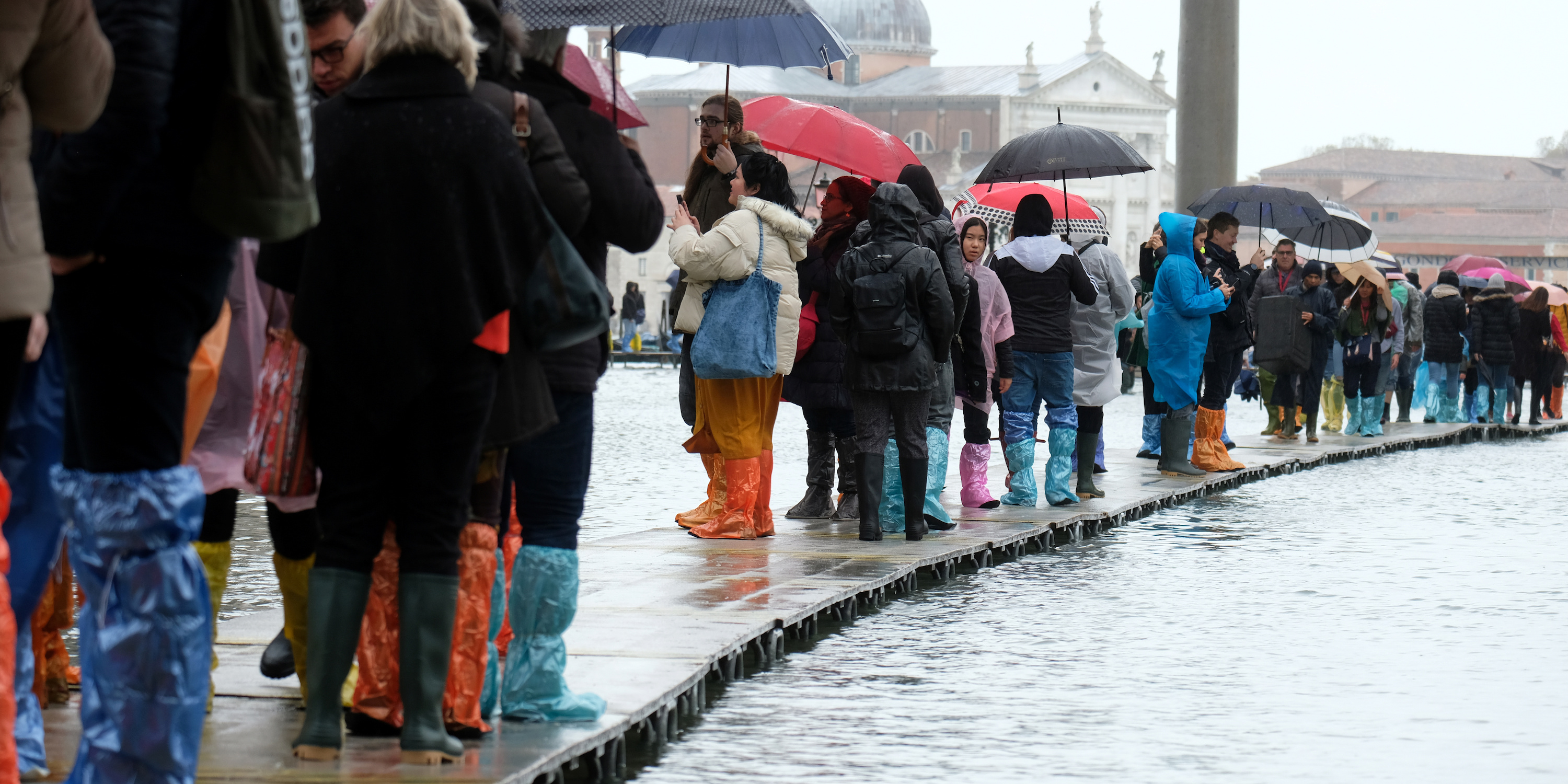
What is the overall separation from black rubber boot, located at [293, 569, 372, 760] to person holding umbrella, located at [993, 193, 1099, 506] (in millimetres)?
6999

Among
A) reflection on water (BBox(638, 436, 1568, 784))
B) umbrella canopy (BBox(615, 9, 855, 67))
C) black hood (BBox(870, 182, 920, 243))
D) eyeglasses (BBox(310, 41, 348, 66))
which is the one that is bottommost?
reflection on water (BBox(638, 436, 1568, 784))

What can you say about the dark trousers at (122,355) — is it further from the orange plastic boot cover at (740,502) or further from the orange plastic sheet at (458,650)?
the orange plastic boot cover at (740,502)

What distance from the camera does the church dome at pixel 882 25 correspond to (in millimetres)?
109375

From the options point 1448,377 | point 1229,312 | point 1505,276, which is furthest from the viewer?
point 1505,276

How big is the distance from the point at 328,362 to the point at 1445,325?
62.6ft

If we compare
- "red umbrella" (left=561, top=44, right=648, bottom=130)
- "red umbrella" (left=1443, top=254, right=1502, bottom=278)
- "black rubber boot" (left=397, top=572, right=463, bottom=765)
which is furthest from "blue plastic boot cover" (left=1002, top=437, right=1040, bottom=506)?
"red umbrella" (left=1443, top=254, right=1502, bottom=278)

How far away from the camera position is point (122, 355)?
11.3ft

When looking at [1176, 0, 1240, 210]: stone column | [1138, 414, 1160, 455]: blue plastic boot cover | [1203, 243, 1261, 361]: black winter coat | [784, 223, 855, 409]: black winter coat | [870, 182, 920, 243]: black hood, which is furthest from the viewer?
[1176, 0, 1240, 210]: stone column

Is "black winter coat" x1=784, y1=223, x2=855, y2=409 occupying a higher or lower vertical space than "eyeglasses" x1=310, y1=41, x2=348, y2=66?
lower

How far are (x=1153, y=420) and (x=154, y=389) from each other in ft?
40.1

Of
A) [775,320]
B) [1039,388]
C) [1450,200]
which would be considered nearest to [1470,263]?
[1039,388]

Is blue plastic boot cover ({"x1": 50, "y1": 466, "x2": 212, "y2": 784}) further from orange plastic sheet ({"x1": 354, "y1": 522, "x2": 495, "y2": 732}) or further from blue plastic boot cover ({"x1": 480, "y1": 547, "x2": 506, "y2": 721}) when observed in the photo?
blue plastic boot cover ({"x1": 480, "y1": 547, "x2": 506, "y2": 721})

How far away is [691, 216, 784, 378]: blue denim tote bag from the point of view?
8.59 m

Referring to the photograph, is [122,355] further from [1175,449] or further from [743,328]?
[1175,449]
